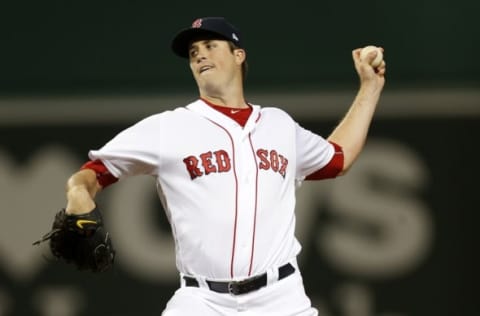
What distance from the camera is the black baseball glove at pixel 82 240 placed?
129 inches

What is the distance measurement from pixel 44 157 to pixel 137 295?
783mm

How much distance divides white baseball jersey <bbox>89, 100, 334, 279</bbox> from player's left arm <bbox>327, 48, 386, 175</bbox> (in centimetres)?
34

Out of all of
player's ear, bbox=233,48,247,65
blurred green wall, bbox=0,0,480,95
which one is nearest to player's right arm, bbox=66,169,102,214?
player's ear, bbox=233,48,247,65

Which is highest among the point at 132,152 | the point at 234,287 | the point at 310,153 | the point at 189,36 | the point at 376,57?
the point at 189,36

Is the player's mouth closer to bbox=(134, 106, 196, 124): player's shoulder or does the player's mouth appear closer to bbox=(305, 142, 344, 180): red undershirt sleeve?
bbox=(134, 106, 196, 124): player's shoulder

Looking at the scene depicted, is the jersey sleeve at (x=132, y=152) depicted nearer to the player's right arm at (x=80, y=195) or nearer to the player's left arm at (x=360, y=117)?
the player's right arm at (x=80, y=195)

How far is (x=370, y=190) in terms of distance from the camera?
512 centimetres

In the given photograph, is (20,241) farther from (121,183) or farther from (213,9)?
(213,9)

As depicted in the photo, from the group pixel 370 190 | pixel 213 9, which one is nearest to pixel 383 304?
pixel 370 190

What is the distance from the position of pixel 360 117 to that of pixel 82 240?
3.70 feet

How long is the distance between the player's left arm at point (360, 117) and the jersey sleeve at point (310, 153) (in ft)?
0.22

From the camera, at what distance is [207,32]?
374 cm

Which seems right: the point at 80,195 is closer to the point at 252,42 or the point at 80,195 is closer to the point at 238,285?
the point at 238,285

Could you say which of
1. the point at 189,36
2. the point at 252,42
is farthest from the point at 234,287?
the point at 252,42
